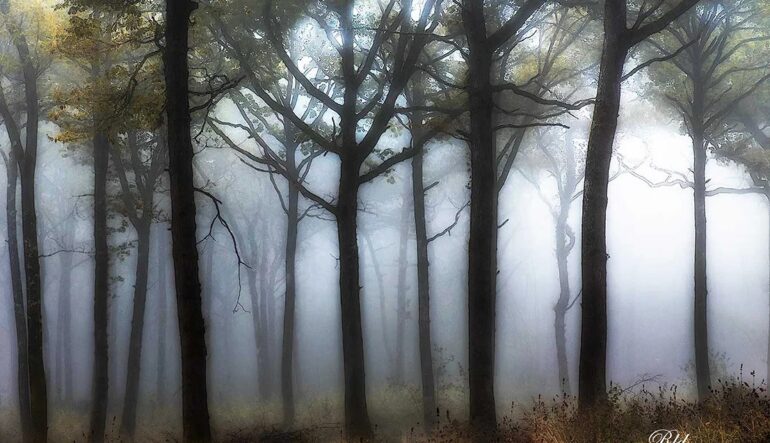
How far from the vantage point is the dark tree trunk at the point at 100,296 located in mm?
A: 15422

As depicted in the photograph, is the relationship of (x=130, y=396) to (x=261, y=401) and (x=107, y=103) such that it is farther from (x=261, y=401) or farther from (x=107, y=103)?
(x=107, y=103)

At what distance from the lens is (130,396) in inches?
746

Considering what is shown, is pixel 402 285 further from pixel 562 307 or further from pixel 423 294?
pixel 423 294

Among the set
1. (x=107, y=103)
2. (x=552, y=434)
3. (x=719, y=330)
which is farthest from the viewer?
(x=719, y=330)

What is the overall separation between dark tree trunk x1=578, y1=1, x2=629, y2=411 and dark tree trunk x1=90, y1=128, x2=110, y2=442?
36.8 feet

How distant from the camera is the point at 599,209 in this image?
31.2 ft

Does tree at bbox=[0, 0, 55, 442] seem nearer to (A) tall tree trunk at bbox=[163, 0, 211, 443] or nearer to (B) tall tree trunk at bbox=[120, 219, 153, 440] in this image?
(B) tall tree trunk at bbox=[120, 219, 153, 440]

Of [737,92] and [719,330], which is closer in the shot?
[737,92]

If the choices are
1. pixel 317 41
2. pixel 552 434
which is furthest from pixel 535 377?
pixel 552 434

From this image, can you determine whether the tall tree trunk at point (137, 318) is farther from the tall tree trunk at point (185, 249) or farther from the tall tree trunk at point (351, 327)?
the tall tree trunk at point (185, 249)

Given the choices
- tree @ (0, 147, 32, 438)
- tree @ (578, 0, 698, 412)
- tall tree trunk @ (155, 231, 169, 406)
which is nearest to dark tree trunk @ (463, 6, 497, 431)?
tree @ (578, 0, 698, 412)

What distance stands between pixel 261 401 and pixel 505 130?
15.3 m

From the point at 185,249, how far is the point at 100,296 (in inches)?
305
